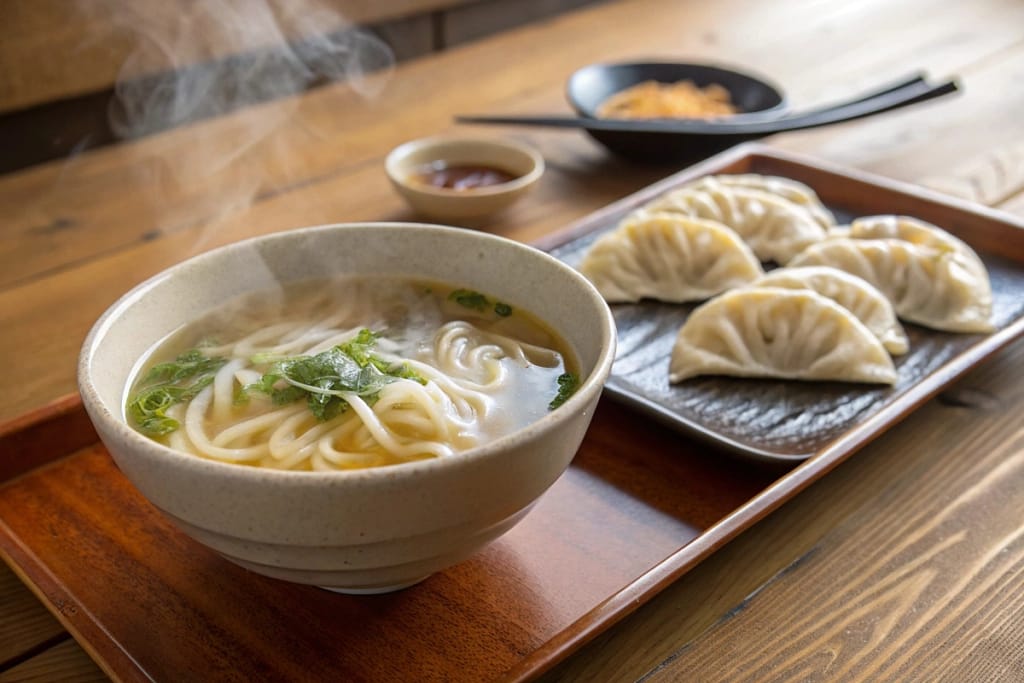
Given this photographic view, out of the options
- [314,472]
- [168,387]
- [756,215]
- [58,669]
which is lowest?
[58,669]

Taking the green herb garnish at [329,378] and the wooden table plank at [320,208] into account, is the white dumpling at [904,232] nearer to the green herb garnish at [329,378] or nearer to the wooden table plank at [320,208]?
the wooden table plank at [320,208]

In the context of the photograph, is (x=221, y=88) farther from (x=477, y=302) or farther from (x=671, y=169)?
(x=477, y=302)

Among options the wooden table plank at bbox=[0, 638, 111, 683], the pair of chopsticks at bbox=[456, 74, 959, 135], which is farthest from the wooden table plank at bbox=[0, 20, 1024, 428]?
the wooden table plank at bbox=[0, 638, 111, 683]

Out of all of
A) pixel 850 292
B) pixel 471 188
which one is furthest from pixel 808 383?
pixel 471 188

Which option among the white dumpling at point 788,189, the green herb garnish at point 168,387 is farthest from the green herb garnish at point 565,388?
the white dumpling at point 788,189

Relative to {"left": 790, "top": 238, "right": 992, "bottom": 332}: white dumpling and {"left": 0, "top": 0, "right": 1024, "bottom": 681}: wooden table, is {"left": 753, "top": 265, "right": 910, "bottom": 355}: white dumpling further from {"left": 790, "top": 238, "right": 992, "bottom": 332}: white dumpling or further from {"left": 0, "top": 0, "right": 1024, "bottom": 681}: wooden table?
{"left": 0, "top": 0, "right": 1024, "bottom": 681}: wooden table

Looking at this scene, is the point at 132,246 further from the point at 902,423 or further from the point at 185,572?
the point at 902,423
